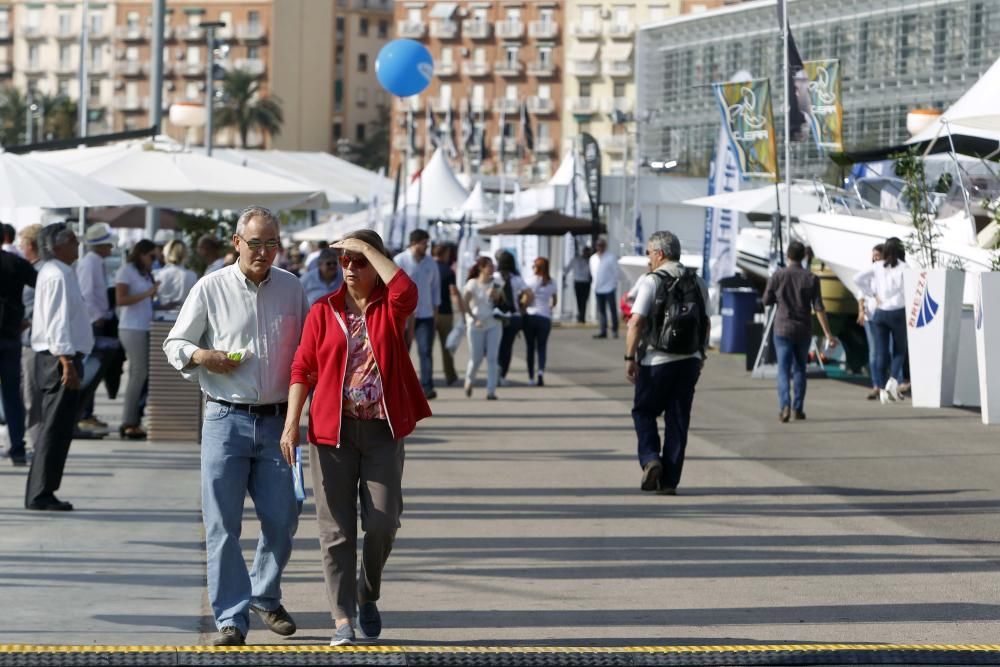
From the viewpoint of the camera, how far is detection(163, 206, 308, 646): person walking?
291 inches

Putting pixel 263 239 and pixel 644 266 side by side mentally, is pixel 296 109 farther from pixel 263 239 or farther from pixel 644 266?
pixel 263 239

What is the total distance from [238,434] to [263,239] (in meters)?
0.80

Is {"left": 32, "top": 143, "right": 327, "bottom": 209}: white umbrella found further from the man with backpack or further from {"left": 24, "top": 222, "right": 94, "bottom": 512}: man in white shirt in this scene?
the man with backpack

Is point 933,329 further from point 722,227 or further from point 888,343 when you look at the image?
point 722,227

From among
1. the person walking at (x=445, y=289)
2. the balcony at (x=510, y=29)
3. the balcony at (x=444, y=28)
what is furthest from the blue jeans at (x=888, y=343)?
the balcony at (x=444, y=28)

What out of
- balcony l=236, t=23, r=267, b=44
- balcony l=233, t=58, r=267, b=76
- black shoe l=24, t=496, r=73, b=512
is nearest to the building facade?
black shoe l=24, t=496, r=73, b=512

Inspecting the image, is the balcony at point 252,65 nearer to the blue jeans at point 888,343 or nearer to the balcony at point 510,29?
the balcony at point 510,29

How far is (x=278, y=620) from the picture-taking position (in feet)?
24.5

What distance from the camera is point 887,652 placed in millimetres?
6535

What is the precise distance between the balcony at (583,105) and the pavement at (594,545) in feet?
349

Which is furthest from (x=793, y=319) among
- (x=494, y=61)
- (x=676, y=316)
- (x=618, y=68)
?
(x=494, y=61)

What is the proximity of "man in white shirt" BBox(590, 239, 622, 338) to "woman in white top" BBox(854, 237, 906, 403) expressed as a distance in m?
12.7

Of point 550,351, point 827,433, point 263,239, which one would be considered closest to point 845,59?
point 550,351

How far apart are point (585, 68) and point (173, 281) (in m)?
107
